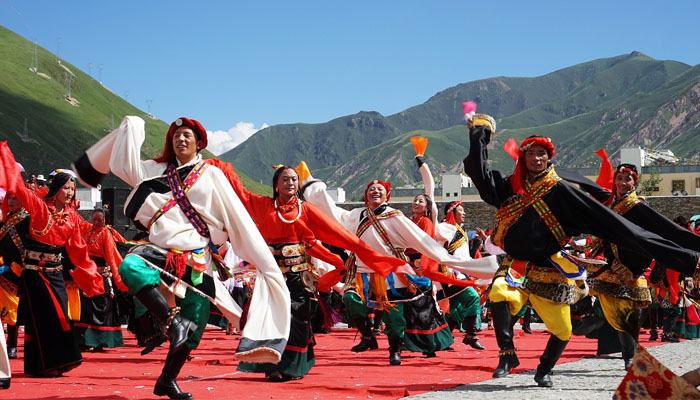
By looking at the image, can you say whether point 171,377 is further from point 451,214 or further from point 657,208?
point 657,208

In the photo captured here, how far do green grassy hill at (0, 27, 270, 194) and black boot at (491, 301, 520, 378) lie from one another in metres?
103

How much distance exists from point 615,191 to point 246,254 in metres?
3.80

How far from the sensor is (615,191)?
7.90m

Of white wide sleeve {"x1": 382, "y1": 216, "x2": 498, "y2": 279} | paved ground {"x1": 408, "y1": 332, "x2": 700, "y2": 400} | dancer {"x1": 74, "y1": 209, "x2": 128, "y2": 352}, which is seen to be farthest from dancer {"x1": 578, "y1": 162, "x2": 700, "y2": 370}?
dancer {"x1": 74, "y1": 209, "x2": 128, "y2": 352}

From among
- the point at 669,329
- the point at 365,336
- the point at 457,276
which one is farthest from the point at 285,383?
the point at 669,329

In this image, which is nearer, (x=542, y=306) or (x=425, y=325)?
(x=542, y=306)

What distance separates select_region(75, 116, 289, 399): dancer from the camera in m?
5.53

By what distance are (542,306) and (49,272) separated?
432 cm

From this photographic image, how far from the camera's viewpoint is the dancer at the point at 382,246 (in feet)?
28.6

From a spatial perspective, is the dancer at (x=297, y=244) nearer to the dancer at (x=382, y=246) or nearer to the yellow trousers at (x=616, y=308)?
the dancer at (x=382, y=246)

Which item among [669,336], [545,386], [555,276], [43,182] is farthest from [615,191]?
[43,182]

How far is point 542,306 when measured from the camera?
6660 mm

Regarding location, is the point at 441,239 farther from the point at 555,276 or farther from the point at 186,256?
the point at 186,256

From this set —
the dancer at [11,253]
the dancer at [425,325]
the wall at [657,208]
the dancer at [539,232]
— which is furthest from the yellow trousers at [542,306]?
the wall at [657,208]
